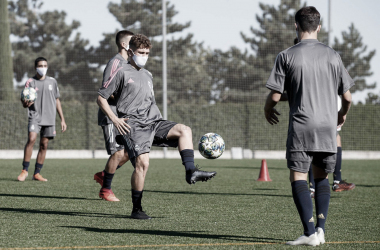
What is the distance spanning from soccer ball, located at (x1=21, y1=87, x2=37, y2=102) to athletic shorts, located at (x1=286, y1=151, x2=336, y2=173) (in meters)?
7.00

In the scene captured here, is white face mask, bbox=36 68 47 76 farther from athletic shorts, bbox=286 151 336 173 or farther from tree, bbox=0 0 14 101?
tree, bbox=0 0 14 101

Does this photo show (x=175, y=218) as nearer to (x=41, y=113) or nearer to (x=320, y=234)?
(x=320, y=234)

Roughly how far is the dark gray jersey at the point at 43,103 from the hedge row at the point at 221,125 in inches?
466

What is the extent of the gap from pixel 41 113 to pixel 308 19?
724 cm

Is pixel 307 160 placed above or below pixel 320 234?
above

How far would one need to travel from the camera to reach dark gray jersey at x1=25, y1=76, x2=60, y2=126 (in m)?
10.6

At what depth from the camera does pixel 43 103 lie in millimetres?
10719

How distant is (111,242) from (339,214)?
3011mm

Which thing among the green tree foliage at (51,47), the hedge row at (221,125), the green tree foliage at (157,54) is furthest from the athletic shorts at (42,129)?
the hedge row at (221,125)

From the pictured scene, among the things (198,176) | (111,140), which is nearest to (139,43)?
(198,176)

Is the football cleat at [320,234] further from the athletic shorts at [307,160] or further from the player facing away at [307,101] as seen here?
the athletic shorts at [307,160]

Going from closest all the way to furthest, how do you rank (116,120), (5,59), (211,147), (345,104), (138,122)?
(345,104)
(116,120)
(138,122)
(211,147)
(5,59)

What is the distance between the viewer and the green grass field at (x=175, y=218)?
14.9 ft

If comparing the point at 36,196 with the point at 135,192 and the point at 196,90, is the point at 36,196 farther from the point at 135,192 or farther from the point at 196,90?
the point at 196,90
